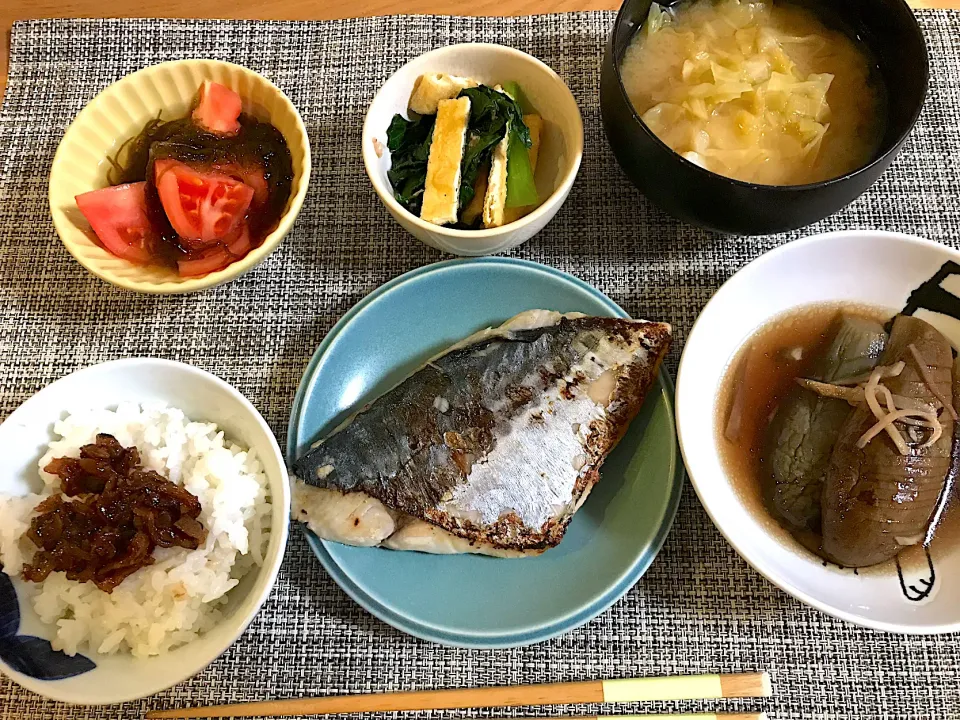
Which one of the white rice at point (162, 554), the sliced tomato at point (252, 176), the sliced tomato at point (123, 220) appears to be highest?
the sliced tomato at point (252, 176)

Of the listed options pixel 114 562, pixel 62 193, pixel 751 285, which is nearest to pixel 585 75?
pixel 751 285

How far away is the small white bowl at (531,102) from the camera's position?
4.97 ft

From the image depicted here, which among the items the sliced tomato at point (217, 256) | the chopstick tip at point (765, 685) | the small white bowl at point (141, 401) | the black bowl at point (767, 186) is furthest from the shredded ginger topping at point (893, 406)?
the sliced tomato at point (217, 256)

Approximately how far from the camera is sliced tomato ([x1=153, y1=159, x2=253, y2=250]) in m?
1.50

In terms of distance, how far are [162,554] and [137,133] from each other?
98cm

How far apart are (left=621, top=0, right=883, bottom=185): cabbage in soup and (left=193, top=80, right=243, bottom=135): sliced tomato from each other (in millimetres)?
912

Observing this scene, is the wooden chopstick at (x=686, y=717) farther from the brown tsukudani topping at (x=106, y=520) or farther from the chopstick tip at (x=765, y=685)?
the brown tsukudani topping at (x=106, y=520)

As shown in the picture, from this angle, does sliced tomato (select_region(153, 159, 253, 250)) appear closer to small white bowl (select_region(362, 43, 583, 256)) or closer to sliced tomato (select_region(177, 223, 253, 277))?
sliced tomato (select_region(177, 223, 253, 277))

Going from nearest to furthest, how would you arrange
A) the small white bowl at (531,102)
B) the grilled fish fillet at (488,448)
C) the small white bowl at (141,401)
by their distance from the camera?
the small white bowl at (141,401) < the grilled fish fillet at (488,448) < the small white bowl at (531,102)

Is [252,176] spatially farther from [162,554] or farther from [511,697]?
[511,697]

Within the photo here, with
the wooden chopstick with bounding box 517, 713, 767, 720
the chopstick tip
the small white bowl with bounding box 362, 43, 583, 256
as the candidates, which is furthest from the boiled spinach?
the chopstick tip

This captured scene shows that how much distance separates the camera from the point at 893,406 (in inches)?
53.6

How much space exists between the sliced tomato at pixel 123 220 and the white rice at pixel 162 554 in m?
0.37

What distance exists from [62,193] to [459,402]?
99 centimetres
